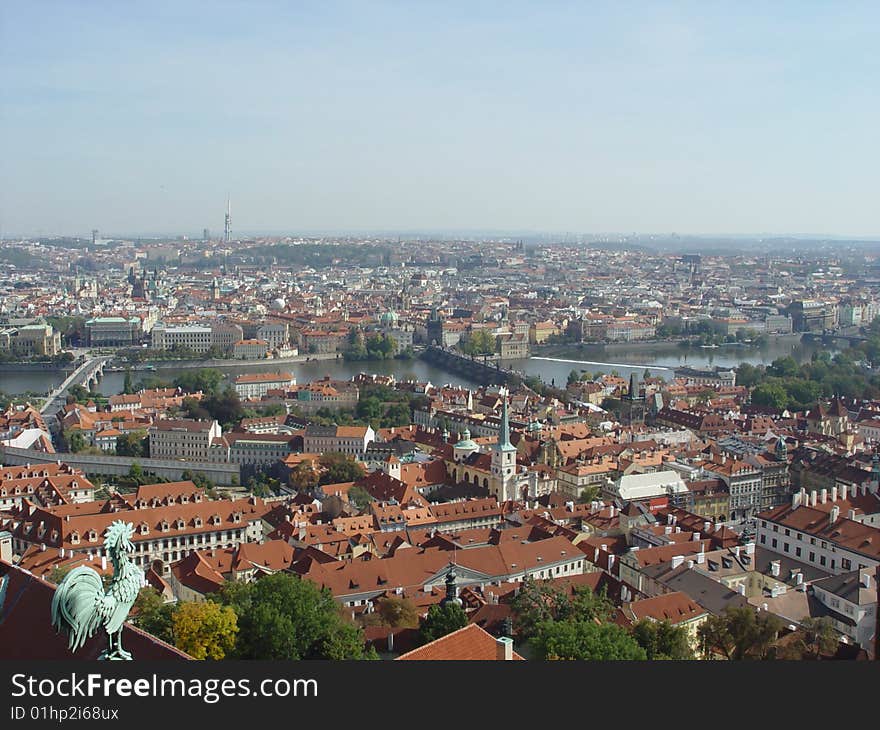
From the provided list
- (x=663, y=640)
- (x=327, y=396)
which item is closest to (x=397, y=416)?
(x=327, y=396)

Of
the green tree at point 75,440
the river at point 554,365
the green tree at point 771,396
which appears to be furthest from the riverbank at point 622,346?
the green tree at point 75,440

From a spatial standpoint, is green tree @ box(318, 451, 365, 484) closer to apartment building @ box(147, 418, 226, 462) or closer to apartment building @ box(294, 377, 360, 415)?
apartment building @ box(147, 418, 226, 462)

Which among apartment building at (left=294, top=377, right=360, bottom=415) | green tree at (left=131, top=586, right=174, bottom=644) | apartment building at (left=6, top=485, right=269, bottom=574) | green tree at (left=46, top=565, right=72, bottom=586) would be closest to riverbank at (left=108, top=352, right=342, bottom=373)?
apartment building at (left=294, top=377, right=360, bottom=415)

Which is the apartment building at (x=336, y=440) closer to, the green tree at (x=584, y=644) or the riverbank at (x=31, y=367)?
the green tree at (x=584, y=644)

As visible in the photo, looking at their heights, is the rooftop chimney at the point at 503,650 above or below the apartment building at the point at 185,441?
above

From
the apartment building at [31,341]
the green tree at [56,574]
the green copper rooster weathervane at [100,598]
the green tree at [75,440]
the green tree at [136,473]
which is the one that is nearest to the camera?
the green copper rooster weathervane at [100,598]

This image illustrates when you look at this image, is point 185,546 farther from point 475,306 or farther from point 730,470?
point 475,306
